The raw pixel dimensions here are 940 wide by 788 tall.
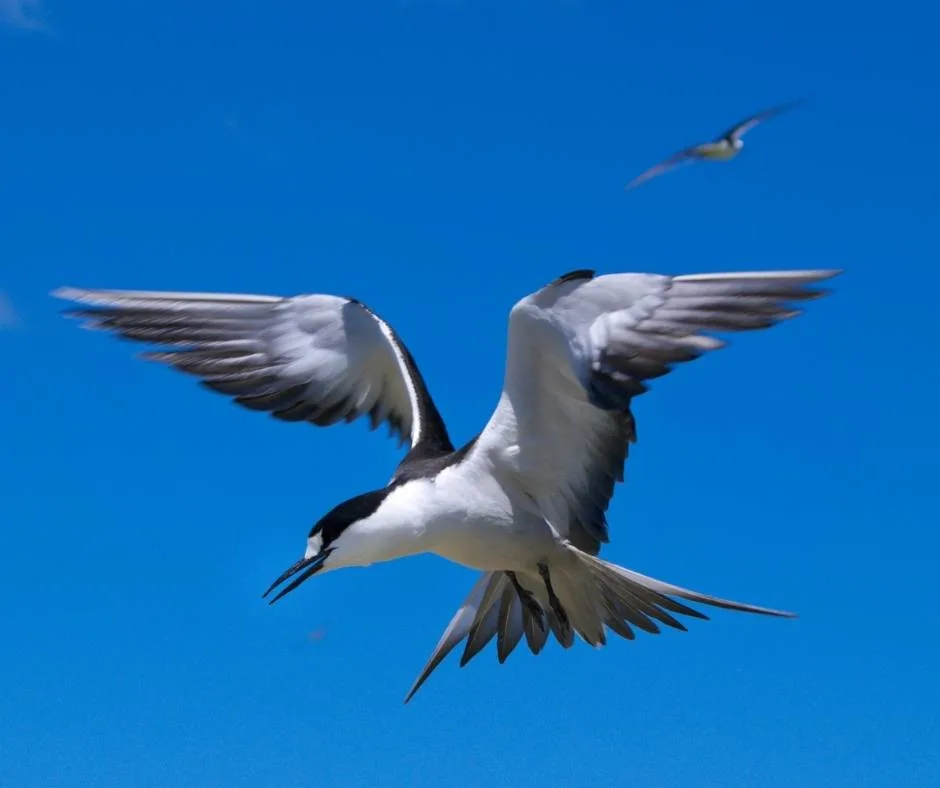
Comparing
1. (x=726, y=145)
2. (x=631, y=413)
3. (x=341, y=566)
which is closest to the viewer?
(x=341, y=566)

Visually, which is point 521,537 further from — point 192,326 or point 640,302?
point 192,326

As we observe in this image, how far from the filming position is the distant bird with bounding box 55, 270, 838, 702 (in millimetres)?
7391

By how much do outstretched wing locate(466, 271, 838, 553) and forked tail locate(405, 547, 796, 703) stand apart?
0.51 meters

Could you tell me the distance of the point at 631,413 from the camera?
27.8 feet

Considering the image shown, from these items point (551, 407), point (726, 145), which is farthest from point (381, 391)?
point (726, 145)

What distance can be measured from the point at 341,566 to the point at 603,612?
5.83 ft

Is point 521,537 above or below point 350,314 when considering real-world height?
below

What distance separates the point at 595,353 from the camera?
752 centimetres

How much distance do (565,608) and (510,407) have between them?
1.52m

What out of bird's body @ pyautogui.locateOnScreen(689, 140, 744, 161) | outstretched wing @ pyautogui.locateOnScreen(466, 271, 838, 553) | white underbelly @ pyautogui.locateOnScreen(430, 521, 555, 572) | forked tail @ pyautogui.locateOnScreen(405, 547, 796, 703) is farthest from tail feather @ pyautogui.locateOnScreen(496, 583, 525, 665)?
bird's body @ pyautogui.locateOnScreen(689, 140, 744, 161)

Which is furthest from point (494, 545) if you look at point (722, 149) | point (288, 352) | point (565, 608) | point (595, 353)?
point (722, 149)

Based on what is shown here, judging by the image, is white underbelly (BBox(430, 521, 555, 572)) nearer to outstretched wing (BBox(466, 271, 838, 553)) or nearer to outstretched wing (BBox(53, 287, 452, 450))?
outstretched wing (BBox(466, 271, 838, 553))

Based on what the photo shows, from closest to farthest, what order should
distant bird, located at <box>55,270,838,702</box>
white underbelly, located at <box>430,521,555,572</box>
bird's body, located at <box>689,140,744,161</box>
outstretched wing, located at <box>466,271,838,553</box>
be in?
outstretched wing, located at <box>466,271,838,553</box>
distant bird, located at <box>55,270,838,702</box>
white underbelly, located at <box>430,521,555,572</box>
bird's body, located at <box>689,140,744,161</box>

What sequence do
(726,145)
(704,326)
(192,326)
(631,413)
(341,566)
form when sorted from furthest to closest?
(726,145)
(192,326)
(631,413)
(341,566)
(704,326)
